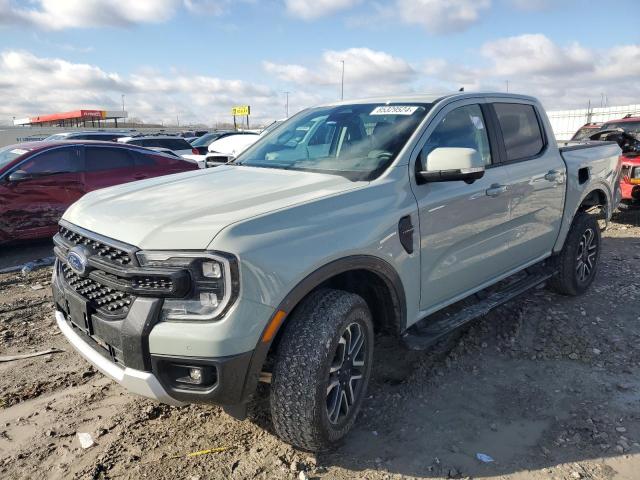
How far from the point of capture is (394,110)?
3.55 m

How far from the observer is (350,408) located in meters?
2.89

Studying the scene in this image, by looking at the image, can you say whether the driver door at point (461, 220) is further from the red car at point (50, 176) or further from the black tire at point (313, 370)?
the red car at point (50, 176)

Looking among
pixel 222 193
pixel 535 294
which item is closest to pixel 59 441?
pixel 222 193

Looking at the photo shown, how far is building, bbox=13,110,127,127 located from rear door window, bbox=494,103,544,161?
51.6 metres

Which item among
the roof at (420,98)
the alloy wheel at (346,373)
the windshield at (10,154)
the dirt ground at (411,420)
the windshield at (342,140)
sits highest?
the roof at (420,98)

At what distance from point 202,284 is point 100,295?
0.68 m

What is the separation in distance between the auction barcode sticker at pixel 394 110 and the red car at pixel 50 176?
5280 mm

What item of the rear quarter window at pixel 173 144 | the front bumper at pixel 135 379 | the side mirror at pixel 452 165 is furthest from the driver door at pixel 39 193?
the rear quarter window at pixel 173 144

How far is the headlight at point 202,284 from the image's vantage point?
2.23 meters

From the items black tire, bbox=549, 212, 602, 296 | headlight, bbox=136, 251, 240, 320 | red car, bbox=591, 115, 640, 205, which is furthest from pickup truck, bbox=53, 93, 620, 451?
red car, bbox=591, 115, 640, 205

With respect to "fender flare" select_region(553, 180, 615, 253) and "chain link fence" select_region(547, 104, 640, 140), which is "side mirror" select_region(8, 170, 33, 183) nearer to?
"fender flare" select_region(553, 180, 615, 253)

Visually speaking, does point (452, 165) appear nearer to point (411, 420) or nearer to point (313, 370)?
point (313, 370)

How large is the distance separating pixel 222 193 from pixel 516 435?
7.12ft

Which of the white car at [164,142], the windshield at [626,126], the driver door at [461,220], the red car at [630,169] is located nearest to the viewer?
the driver door at [461,220]
